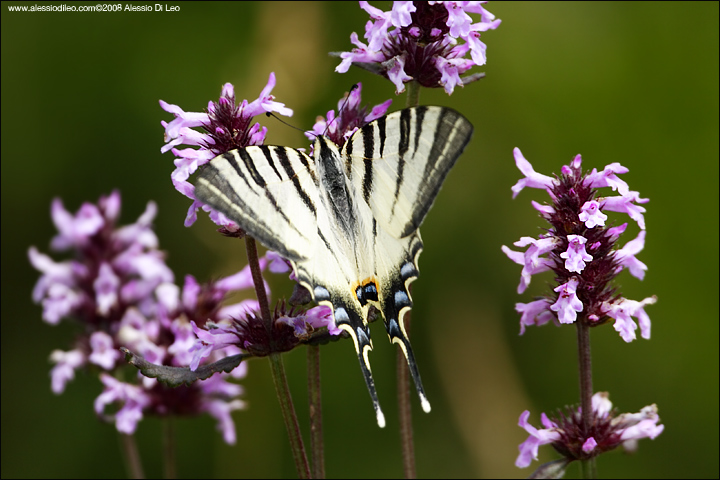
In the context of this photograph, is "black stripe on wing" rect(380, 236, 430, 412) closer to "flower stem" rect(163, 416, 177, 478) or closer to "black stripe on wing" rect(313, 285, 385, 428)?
"black stripe on wing" rect(313, 285, 385, 428)

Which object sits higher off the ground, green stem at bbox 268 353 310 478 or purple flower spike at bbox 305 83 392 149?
purple flower spike at bbox 305 83 392 149

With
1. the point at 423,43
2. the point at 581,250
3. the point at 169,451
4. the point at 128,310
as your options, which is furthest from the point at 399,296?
the point at 128,310

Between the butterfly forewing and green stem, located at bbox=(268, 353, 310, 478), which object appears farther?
green stem, located at bbox=(268, 353, 310, 478)

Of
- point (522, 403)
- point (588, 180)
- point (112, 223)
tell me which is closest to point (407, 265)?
point (588, 180)

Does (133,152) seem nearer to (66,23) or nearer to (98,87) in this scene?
(98,87)

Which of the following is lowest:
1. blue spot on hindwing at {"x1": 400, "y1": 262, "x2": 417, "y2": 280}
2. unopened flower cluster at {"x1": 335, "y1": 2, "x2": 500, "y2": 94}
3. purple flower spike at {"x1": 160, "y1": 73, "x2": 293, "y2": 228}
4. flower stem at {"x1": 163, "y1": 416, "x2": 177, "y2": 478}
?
flower stem at {"x1": 163, "y1": 416, "x2": 177, "y2": 478}

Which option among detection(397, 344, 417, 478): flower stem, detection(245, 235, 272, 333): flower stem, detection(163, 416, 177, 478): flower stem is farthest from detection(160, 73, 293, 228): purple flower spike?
detection(163, 416, 177, 478): flower stem

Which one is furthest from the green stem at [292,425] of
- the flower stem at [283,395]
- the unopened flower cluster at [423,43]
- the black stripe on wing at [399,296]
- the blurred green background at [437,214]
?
the blurred green background at [437,214]

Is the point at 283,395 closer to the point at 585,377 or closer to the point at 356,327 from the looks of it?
the point at 356,327
